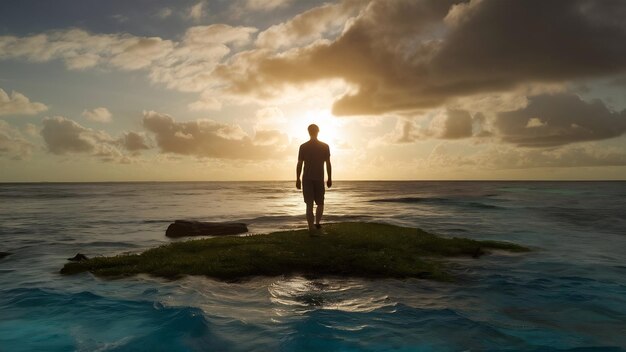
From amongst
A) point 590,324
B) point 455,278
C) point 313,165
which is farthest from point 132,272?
point 590,324

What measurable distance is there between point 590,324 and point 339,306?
4.84 m

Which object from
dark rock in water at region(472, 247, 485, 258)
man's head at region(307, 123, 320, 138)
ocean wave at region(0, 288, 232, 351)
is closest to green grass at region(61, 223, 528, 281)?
dark rock in water at region(472, 247, 485, 258)

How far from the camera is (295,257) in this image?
37.9 feet

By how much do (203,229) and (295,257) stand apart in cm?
1154

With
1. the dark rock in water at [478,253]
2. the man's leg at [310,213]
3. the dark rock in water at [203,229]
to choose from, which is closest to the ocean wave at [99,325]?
the man's leg at [310,213]

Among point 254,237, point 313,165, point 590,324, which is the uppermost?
point 313,165

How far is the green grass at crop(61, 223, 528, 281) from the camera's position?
10.9 meters

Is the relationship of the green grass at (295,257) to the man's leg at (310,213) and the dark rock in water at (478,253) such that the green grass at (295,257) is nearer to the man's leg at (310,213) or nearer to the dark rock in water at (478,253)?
the dark rock in water at (478,253)

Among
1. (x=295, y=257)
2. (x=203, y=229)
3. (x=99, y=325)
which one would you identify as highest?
(x=295, y=257)

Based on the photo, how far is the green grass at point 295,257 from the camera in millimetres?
10906

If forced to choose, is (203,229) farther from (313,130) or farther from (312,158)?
(313,130)

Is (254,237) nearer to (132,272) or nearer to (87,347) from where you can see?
(132,272)

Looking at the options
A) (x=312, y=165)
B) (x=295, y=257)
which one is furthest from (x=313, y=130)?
(x=295, y=257)

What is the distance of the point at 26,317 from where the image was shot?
329 inches
